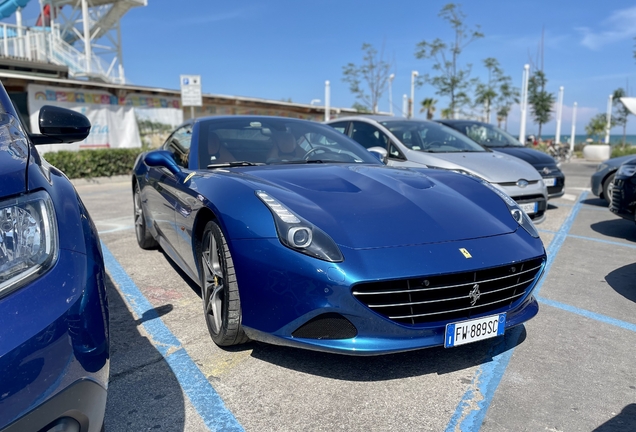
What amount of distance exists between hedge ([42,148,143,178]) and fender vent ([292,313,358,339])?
11855mm

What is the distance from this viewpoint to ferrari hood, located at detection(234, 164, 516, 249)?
2375 millimetres

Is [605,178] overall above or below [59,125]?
below

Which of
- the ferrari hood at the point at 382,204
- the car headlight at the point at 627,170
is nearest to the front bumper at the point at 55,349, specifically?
the ferrari hood at the point at 382,204

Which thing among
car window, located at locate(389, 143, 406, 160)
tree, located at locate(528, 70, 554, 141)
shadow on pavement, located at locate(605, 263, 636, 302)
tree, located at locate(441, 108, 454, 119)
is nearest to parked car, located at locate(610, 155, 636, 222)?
shadow on pavement, located at locate(605, 263, 636, 302)

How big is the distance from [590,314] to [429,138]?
A: 4010 mm

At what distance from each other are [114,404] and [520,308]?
6.53 feet

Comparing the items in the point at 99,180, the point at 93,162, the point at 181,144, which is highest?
the point at 181,144

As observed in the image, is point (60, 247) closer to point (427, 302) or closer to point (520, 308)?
point (427, 302)

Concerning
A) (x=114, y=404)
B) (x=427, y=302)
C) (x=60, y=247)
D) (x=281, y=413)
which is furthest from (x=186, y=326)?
(x=60, y=247)

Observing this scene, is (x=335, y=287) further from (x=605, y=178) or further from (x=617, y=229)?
(x=605, y=178)

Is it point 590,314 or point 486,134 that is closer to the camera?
point 590,314

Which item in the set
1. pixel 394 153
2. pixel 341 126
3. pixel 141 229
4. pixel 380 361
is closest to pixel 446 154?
pixel 394 153

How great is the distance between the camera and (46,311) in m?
1.26

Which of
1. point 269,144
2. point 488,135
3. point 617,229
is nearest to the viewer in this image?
point 269,144
